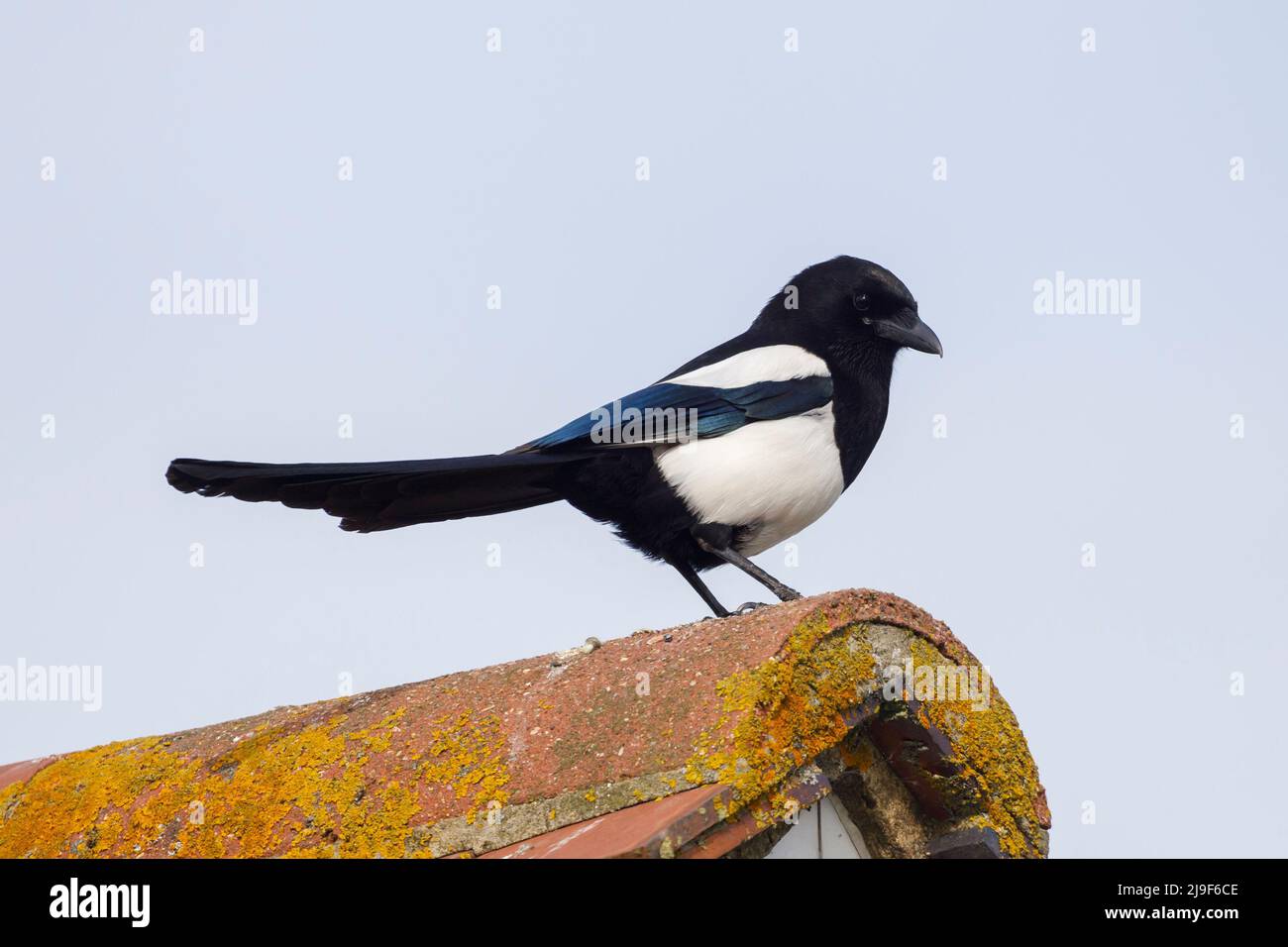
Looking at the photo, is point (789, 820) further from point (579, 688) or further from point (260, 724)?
point (260, 724)

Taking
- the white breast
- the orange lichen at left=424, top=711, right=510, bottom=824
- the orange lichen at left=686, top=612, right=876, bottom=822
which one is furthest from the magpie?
the orange lichen at left=686, top=612, right=876, bottom=822

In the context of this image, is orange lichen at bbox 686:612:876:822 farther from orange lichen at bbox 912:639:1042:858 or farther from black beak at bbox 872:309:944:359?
black beak at bbox 872:309:944:359

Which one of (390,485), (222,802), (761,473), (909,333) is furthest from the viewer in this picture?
(909,333)

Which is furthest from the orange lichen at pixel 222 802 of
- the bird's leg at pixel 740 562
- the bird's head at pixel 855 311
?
the bird's head at pixel 855 311

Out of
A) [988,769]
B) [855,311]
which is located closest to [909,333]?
[855,311]

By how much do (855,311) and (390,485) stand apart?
157 centimetres

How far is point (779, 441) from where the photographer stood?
4242mm

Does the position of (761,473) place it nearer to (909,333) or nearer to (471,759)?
(909,333)

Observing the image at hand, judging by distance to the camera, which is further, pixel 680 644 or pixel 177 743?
pixel 177 743

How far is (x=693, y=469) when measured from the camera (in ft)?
13.8

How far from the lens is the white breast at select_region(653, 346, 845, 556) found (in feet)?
13.7
